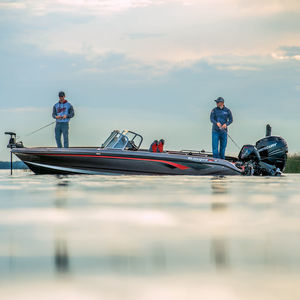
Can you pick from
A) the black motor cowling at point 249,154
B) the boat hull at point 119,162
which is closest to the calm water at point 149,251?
the boat hull at point 119,162

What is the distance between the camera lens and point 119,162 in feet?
64.8

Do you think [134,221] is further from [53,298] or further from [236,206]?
[53,298]

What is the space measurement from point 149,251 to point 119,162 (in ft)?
48.8

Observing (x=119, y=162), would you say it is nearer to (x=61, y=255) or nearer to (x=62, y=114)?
(x=62, y=114)

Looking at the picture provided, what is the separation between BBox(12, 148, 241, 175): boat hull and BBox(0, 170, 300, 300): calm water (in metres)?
10.8

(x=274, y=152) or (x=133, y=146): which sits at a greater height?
(x=133, y=146)

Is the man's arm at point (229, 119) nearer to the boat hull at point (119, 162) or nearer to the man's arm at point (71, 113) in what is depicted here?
the boat hull at point (119, 162)

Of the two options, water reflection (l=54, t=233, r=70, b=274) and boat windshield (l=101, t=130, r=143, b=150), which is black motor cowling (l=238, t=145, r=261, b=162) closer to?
boat windshield (l=101, t=130, r=143, b=150)

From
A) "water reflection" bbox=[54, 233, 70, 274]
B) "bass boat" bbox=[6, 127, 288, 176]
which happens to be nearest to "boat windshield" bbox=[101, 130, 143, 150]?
"bass boat" bbox=[6, 127, 288, 176]

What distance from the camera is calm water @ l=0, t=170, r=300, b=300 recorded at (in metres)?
3.65

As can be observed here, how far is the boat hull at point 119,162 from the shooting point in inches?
777

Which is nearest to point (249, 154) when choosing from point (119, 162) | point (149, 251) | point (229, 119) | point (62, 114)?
point (229, 119)

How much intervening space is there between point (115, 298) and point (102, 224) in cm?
322

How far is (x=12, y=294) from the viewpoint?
350 cm
